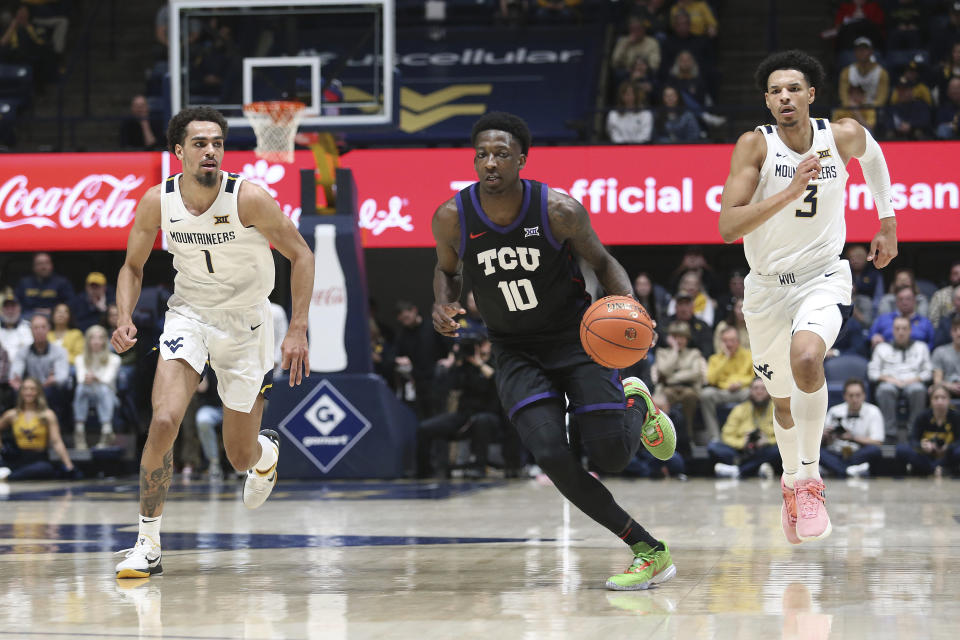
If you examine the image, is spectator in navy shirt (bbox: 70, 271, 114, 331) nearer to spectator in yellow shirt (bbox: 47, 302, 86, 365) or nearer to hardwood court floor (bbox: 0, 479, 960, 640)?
spectator in yellow shirt (bbox: 47, 302, 86, 365)

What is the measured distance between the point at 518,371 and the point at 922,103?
35.8 feet

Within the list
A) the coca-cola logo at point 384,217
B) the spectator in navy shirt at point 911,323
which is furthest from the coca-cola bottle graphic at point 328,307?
the spectator in navy shirt at point 911,323

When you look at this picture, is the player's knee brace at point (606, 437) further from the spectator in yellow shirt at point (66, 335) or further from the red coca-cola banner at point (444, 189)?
the spectator in yellow shirt at point (66, 335)

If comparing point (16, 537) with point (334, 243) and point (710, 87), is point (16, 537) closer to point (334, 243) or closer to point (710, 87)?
point (334, 243)

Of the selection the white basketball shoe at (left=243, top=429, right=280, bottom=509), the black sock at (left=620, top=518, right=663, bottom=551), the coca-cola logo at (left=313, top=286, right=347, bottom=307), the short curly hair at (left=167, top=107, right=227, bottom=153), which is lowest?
the black sock at (left=620, top=518, right=663, bottom=551)

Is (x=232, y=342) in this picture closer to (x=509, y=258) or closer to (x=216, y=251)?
(x=216, y=251)

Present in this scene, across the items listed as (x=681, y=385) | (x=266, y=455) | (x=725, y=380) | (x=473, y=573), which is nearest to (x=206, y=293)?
(x=266, y=455)

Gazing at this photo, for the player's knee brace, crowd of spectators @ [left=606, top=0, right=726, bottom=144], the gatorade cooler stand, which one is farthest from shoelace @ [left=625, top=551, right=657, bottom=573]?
crowd of spectators @ [left=606, top=0, right=726, bottom=144]

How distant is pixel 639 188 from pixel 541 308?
9.50 meters

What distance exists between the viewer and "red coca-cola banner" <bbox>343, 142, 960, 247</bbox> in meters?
15.0

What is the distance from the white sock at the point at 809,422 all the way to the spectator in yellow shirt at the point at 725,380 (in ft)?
23.2

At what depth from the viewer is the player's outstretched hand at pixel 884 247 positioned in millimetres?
6555

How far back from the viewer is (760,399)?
13.2 meters

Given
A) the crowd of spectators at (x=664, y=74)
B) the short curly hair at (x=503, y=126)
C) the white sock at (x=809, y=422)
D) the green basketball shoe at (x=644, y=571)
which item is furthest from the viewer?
the crowd of spectators at (x=664, y=74)
